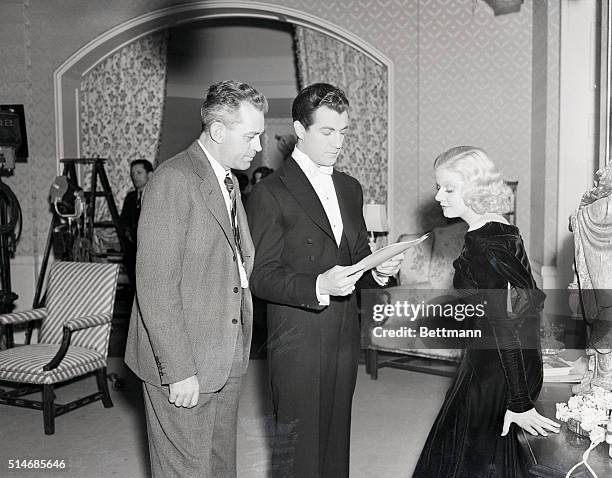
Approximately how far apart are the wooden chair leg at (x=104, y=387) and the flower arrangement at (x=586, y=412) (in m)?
2.91

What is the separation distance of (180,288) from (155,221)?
20cm

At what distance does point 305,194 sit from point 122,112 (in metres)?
5.46

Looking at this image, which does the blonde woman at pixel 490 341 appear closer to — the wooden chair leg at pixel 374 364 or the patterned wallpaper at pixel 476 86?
the wooden chair leg at pixel 374 364

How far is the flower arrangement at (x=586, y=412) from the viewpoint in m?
1.73

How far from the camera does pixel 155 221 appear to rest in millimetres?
1744

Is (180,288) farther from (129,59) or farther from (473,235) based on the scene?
(129,59)

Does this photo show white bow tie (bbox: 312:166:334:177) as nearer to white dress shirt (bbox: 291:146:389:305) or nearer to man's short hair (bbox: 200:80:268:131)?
white dress shirt (bbox: 291:146:389:305)

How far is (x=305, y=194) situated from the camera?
2.07 m

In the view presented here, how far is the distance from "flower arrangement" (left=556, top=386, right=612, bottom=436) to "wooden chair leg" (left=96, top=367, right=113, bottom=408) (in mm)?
2905

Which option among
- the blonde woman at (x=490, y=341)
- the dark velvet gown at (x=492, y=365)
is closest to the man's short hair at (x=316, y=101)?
the blonde woman at (x=490, y=341)

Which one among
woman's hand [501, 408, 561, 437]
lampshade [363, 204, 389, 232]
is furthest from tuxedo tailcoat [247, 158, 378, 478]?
lampshade [363, 204, 389, 232]

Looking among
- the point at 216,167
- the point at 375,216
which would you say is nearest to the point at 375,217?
the point at 375,216

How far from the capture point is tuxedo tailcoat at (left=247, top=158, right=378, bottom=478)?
6.70 ft

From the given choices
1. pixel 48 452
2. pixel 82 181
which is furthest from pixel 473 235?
pixel 82 181
